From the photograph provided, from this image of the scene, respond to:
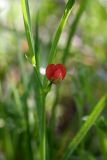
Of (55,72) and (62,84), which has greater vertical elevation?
(55,72)

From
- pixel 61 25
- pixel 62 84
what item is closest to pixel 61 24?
pixel 61 25

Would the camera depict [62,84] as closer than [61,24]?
No

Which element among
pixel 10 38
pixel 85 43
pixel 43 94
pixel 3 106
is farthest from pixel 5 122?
pixel 10 38

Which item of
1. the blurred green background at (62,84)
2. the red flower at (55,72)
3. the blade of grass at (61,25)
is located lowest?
the blurred green background at (62,84)

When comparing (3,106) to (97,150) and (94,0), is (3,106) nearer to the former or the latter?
(97,150)

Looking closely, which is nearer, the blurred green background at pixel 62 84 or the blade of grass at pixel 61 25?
the blade of grass at pixel 61 25

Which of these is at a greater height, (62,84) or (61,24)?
(61,24)

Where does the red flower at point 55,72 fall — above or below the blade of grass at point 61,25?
below

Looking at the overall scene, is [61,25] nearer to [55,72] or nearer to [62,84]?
[55,72]

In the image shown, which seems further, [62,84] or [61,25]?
[62,84]

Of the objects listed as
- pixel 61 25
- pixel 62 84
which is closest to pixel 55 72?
pixel 61 25
